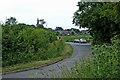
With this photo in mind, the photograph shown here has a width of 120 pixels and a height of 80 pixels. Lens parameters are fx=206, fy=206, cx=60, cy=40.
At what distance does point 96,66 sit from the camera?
18.0ft

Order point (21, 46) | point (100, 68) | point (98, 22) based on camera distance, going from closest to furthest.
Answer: point (100, 68)
point (21, 46)
point (98, 22)

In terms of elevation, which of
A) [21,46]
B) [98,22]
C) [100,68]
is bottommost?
[21,46]

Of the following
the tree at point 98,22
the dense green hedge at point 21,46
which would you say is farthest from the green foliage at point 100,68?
the tree at point 98,22

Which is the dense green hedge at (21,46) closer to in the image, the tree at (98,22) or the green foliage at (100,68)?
the tree at (98,22)

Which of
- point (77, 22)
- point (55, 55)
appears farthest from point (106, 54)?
point (77, 22)

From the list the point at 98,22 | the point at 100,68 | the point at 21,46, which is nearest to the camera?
the point at 100,68

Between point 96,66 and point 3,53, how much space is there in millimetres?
10790

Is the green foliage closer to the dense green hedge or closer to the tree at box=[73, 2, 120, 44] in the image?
the dense green hedge

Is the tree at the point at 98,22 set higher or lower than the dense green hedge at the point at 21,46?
higher

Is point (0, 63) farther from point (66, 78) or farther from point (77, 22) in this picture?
point (77, 22)

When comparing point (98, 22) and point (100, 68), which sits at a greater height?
point (98, 22)

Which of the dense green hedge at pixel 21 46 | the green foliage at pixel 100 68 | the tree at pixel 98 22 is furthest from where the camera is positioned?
the tree at pixel 98 22

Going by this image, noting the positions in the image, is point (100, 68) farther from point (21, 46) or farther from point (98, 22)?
point (98, 22)

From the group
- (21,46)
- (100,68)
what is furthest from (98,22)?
(100,68)
